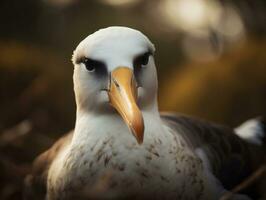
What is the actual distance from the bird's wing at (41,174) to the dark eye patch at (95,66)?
502mm

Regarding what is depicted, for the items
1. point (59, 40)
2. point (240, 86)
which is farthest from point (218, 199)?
point (59, 40)

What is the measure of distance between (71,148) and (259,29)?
2.78 m

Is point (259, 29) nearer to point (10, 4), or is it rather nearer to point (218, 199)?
point (10, 4)

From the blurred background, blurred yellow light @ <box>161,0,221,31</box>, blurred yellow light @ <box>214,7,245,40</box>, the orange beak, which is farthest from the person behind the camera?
blurred yellow light @ <box>161,0,221,31</box>

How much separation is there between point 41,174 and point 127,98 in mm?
751

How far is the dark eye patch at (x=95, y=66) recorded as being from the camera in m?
2.49

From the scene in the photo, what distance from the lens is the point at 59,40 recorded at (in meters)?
5.50

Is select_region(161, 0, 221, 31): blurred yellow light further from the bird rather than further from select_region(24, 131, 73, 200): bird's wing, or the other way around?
the bird

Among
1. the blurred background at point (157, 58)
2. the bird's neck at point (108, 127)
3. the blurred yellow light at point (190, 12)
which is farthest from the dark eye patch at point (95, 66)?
the blurred yellow light at point (190, 12)

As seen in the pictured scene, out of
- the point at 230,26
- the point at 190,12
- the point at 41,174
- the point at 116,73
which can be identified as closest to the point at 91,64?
the point at 116,73

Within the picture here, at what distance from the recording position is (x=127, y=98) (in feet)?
7.78

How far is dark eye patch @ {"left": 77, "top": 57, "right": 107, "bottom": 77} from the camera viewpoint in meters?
2.49

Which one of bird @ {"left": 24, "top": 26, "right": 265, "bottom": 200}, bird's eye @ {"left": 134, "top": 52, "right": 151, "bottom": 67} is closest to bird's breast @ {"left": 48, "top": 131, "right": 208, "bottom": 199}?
bird @ {"left": 24, "top": 26, "right": 265, "bottom": 200}

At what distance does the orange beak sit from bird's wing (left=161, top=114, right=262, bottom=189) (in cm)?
49
